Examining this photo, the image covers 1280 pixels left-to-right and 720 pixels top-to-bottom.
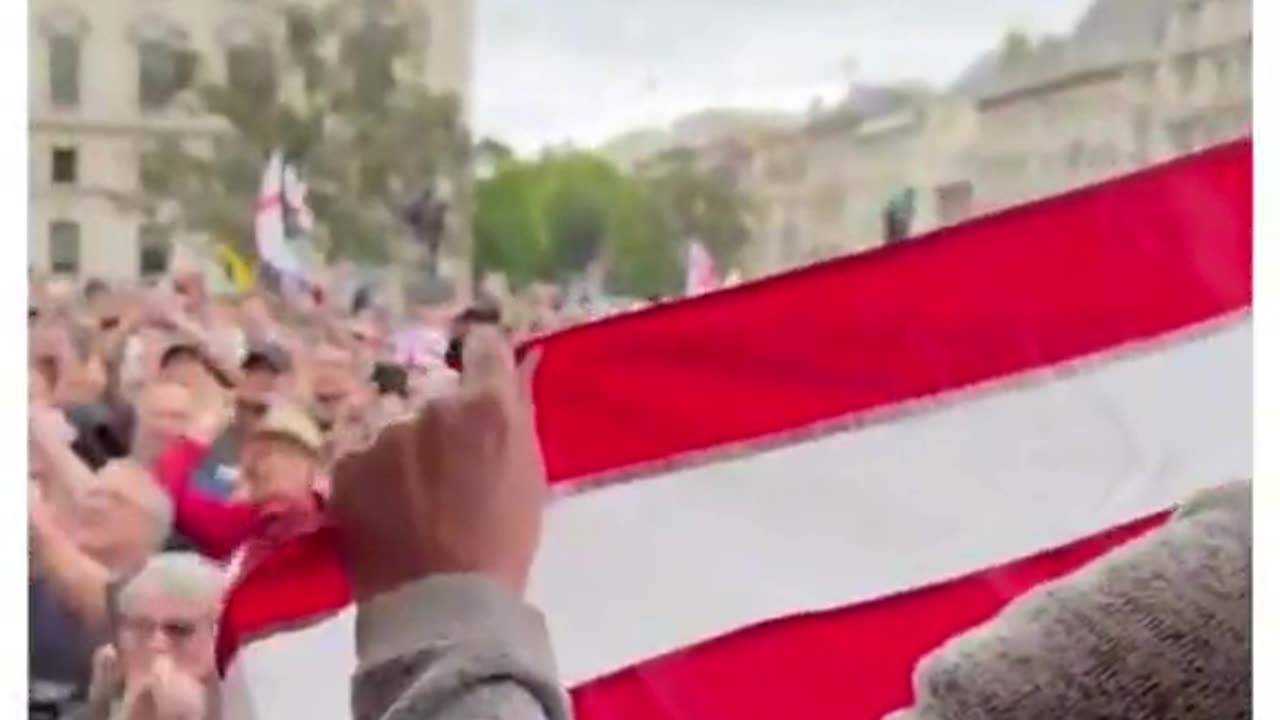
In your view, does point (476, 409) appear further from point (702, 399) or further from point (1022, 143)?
point (1022, 143)

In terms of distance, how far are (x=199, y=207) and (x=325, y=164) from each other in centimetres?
9

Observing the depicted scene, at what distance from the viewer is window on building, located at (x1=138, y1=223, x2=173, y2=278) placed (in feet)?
4.80

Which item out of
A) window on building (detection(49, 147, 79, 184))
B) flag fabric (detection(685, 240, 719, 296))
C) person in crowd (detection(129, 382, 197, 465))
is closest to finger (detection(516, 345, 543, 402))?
flag fabric (detection(685, 240, 719, 296))

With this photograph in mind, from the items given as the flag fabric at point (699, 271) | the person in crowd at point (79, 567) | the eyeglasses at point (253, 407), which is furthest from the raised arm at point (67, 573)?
the flag fabric at point (699, 271)

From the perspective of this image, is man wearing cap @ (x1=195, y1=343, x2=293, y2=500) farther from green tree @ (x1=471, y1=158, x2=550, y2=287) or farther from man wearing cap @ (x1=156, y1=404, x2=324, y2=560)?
green tree @ (x1=471, y1=158, x2=550, y2=287)

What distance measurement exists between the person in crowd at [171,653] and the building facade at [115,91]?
203 mm

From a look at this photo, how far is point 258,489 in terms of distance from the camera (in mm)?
1461

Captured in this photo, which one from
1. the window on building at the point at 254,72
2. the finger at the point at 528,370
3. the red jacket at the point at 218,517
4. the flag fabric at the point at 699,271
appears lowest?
the red jacket at the point at 218,517

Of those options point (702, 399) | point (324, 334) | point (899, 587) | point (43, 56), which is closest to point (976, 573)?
point (899, 587)

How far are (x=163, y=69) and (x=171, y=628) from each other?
376mm

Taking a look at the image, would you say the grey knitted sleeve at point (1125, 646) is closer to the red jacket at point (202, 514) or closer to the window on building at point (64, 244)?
the red jacket at point (202, 514)

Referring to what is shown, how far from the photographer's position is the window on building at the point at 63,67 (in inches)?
57.4

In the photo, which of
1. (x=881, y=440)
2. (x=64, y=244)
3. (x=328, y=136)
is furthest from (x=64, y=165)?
(x=881, y=440)

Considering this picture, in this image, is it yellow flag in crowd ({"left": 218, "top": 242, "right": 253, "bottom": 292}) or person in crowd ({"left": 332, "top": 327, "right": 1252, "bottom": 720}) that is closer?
person in crowd ({"left": 332, "top": 327, "right": 1252, "bottom": 720})
